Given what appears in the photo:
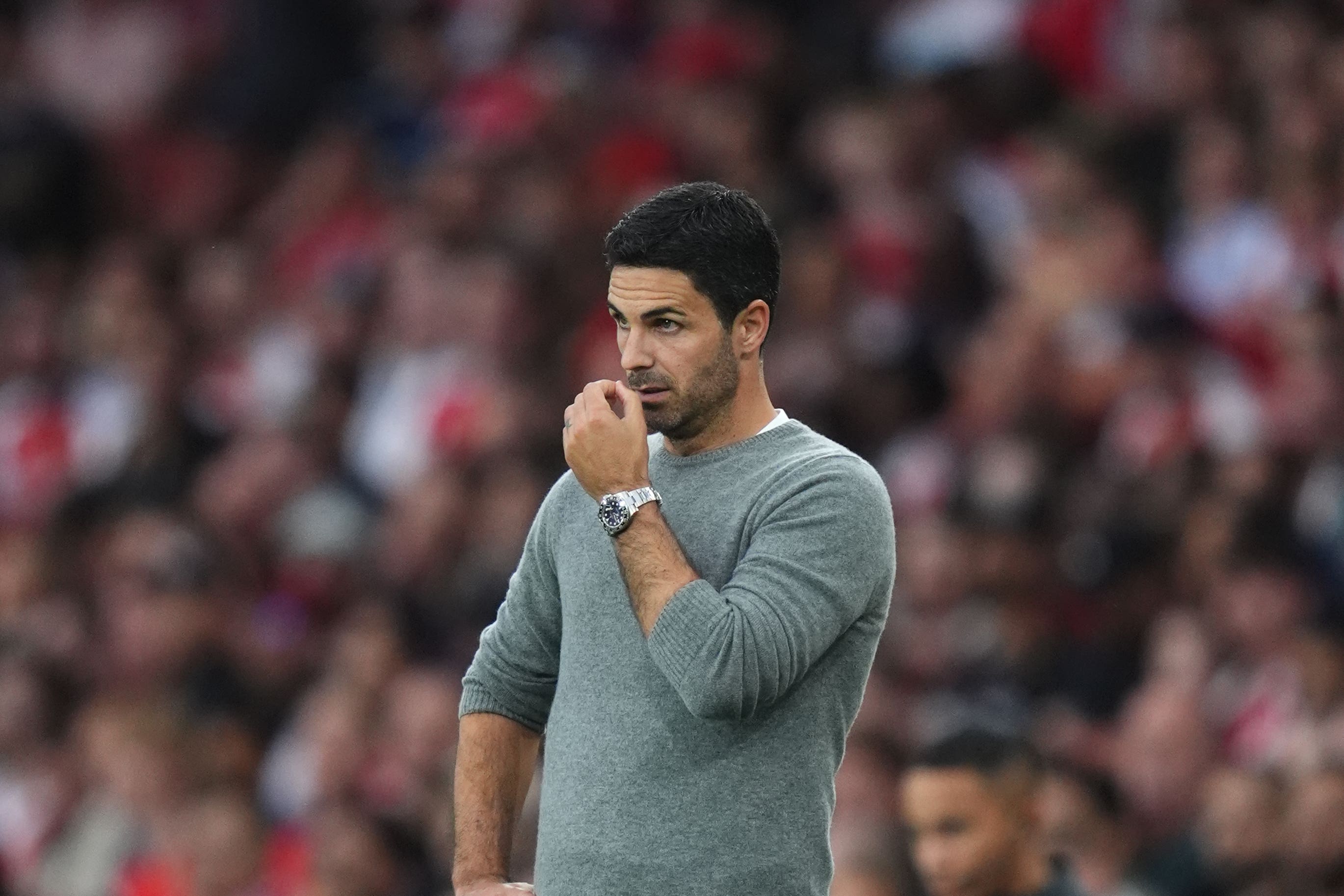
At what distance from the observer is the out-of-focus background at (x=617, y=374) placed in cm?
631

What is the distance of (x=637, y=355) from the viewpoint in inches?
127

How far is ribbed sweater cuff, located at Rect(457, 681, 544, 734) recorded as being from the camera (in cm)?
350

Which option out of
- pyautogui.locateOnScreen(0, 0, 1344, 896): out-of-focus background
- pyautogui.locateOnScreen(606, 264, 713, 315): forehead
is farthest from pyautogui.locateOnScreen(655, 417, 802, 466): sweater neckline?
pyautogui.locateOnScreen(0, 0, 1344, 896): out-of-focus background

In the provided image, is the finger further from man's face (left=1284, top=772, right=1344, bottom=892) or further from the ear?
man's face (left=1284, top=772, right=1344, bottom=892)

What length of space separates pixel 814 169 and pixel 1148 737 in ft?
11.0

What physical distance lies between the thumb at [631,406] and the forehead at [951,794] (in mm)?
1426

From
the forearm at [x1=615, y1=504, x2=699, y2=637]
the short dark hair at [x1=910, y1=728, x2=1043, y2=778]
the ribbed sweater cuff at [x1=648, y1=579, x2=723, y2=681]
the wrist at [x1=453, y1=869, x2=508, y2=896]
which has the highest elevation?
the forearm at [x1=615, y1=504, x2=699, y2=637]

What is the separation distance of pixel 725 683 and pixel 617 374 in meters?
4.84

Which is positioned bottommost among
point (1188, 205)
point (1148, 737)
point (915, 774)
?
point (1148, 737)

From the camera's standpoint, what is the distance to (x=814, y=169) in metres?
8.82

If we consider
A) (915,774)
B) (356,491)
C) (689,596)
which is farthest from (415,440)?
(689,596)

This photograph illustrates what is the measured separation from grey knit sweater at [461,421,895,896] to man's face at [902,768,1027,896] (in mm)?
1104

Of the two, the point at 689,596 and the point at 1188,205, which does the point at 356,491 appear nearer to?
the point at 1188,205

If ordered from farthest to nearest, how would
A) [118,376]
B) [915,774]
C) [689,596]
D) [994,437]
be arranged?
[118,376] → [994,437] → [915,774] → [689,596]
